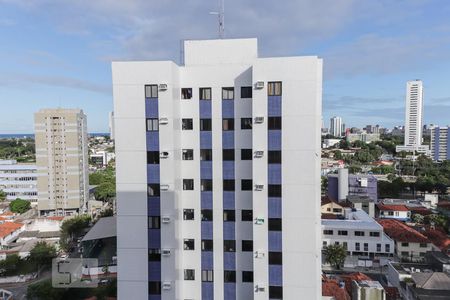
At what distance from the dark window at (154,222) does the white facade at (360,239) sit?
2296 cm

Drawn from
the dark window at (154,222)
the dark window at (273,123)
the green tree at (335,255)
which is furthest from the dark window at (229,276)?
the green tree at (335,255)

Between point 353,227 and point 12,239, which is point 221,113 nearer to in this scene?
point 353,227

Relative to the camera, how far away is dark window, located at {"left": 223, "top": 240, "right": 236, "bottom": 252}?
1099 centimetres

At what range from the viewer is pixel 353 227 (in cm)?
3031

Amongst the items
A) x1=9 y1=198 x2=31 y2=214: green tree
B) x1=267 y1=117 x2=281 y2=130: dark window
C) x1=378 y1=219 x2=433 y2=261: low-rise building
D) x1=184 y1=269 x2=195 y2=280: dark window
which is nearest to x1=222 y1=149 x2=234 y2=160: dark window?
x1=267 y1=117 x2=281 y2=130: dark window

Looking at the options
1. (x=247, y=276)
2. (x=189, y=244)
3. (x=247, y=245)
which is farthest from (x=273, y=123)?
(x=247, y=276)

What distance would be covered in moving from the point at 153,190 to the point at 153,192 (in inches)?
2.6

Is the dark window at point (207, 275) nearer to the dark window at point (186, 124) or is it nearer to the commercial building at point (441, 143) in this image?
the dark window at point (186, 124)

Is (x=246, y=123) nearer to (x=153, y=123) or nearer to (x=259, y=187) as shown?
(x=259, y=187)

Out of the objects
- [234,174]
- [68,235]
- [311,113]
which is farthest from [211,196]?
[68,235]

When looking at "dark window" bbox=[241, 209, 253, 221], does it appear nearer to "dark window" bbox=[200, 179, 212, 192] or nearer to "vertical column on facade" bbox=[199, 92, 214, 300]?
"vertical column on facade" bbox=[199, 92, 214, 300]

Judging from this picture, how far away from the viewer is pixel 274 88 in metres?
10.2

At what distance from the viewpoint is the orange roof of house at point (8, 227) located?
35422mm

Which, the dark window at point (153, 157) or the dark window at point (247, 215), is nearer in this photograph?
the dark window at point (153, 157)
